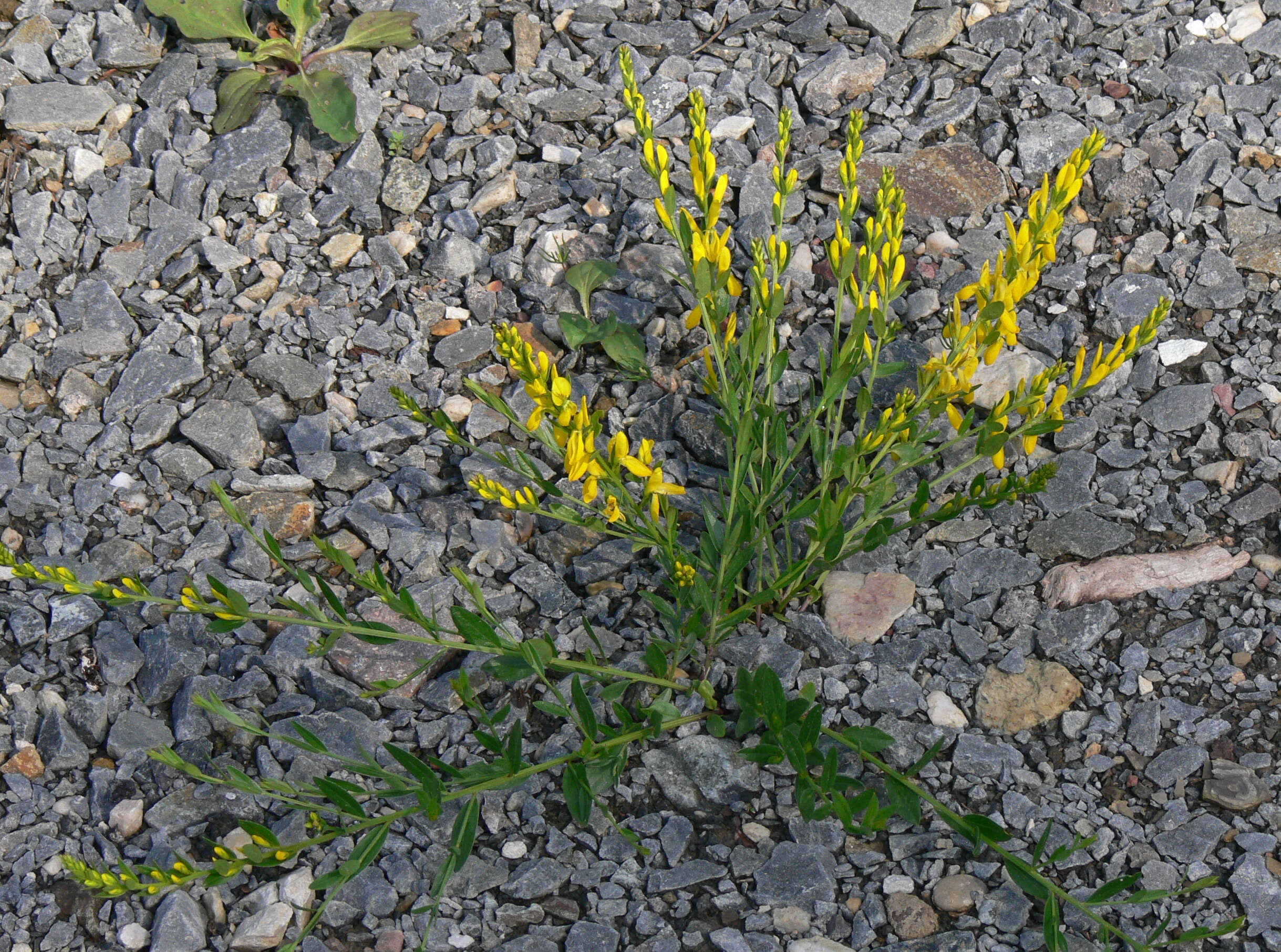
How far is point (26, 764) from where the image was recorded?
244 centimetres

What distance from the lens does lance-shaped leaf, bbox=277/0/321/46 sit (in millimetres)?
3594

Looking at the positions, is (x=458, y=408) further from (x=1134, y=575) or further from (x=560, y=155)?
(x=1134, y=575)

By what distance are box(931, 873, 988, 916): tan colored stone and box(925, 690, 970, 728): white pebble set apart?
34 centimetres

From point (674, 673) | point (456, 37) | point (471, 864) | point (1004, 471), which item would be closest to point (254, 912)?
point (471, 864)

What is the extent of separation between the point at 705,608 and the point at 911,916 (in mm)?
683

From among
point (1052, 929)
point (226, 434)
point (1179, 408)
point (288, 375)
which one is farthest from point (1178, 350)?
point (226, 434)

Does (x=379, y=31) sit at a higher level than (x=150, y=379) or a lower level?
higher

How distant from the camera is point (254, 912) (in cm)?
225

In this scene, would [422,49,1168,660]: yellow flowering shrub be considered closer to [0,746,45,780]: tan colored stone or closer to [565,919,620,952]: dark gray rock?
[565,919,620,952]: dark gray rock

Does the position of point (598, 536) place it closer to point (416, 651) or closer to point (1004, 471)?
point (416, 651)

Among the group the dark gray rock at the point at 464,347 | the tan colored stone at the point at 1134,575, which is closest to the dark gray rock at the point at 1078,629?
the tan colored stone at the point at 1134,575

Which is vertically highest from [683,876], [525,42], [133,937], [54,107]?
[525,42]

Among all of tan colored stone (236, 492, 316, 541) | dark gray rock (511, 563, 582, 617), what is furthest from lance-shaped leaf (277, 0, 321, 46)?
dark gray rock (511, 563, 582, 617)

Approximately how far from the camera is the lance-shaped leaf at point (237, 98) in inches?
140
